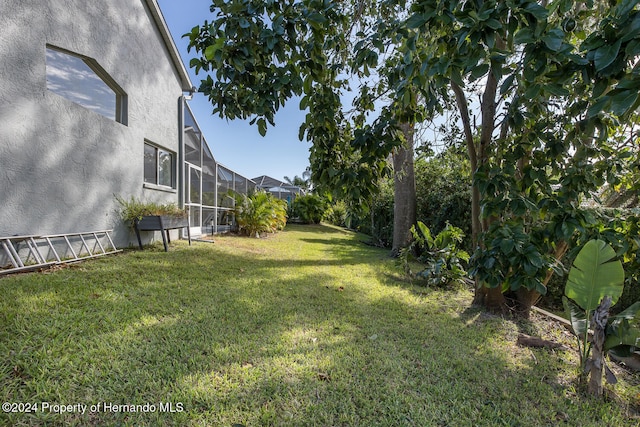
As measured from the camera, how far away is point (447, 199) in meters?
7.40

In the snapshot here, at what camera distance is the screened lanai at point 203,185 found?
29.3 feet

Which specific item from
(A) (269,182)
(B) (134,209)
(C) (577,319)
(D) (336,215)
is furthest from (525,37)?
(A) (269,182)

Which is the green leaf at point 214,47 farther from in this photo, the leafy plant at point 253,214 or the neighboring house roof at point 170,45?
the leafy plant at point 253,214

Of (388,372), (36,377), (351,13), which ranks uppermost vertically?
(351,13)

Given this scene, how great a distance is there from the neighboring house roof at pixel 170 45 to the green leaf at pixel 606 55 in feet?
29.4

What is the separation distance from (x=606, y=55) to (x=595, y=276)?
6.25ft

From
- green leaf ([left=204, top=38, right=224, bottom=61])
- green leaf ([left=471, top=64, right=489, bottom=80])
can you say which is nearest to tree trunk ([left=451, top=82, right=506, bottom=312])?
green leaf ([left=471, top=64, right=489, bottom=80])

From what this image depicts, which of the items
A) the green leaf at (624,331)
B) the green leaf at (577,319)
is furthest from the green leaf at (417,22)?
the green leaf at (577,319)

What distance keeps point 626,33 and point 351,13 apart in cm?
422

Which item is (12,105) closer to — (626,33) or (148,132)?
(148,132)

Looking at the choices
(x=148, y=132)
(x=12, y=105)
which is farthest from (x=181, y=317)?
(x=148, y=132)

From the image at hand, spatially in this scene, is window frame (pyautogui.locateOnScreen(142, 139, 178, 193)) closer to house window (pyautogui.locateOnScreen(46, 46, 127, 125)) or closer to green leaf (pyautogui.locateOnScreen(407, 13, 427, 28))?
house window (pyautogui.locateOnScreen(46, 46, 127, 125))

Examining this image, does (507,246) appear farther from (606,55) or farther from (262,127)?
(262,127)

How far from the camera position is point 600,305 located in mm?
2174
